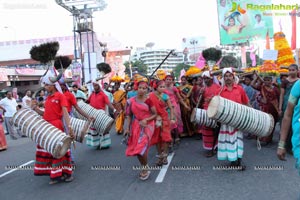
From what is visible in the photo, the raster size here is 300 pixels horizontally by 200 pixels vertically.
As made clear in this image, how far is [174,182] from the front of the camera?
4.88 metres

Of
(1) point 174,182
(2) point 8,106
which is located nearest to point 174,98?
(1) point 174,182

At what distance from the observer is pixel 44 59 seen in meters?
6.32

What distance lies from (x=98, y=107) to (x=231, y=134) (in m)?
3.34

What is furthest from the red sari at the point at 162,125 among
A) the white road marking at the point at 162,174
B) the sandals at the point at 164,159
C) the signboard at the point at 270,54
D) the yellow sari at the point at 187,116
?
the signboard at the point at 270,54

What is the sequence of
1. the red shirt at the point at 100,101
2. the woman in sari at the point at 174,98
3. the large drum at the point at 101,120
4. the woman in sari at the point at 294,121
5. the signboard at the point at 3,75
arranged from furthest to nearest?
1. the signboard at the point at 3,75
2. the red shirt at the point at 100,101
3. the woman in sari at the point at 174,98
4. the large drum at the point at 101,120
5. the woman in sari at the point at 294,121

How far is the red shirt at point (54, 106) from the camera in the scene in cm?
507

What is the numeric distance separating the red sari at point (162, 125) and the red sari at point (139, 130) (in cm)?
23

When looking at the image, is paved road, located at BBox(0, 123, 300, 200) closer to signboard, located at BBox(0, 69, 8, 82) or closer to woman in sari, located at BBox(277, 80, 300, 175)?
woman in sari, located at BBox(277, 80, 300, 175)

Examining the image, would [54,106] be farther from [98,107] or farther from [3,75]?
[3,75]

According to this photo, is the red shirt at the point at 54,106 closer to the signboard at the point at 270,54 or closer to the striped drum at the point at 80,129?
the striped drum at the point at 80,129

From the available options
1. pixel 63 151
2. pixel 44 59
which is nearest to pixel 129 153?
pixel 63 151

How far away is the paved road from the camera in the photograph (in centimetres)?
434

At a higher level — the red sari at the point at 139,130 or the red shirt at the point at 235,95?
the red shirt at the point at 235,95

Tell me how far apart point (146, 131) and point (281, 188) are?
1958 mm
